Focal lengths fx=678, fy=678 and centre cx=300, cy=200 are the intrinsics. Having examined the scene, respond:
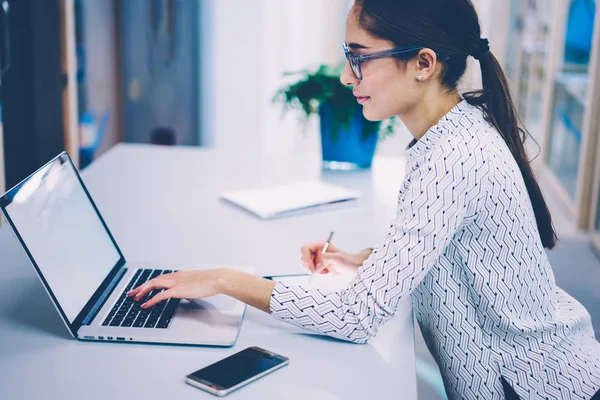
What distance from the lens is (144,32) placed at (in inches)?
160

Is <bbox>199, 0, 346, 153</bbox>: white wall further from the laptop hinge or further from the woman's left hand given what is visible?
the woman's left hand

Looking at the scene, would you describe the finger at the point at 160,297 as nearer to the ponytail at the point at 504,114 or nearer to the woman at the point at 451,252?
the woman at the point at 451,252

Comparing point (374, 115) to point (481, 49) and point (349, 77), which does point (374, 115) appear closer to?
point (349, 77)

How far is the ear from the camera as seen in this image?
107cm

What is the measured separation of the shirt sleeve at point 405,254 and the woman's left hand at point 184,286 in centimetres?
14

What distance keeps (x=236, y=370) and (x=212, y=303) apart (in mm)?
228

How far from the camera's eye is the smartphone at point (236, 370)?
86cm

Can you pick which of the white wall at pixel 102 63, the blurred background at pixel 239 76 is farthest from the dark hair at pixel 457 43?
the white wall at pixel 102 63

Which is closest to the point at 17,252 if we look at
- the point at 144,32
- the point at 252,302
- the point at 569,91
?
the point at 252,302

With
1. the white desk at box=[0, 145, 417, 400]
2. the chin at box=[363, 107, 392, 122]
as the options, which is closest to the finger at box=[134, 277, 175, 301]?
the white desk at box=[0, 145, 417, 400]

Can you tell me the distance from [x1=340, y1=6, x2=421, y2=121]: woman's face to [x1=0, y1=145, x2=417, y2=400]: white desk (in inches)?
13.9

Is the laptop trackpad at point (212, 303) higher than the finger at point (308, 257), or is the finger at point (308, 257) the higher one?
the finger at point (308, 257)

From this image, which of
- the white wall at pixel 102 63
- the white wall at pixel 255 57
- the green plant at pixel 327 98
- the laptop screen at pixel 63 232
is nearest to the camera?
the laptop screen at pixel 63 232

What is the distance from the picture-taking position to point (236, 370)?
0.91 metres
